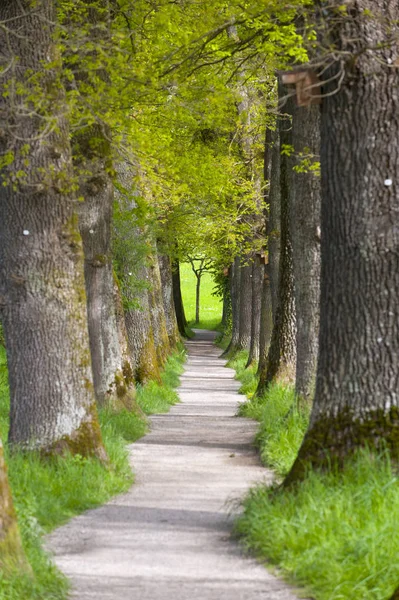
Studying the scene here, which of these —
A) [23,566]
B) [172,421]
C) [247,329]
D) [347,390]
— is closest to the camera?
[23,566]

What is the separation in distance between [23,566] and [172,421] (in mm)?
13235

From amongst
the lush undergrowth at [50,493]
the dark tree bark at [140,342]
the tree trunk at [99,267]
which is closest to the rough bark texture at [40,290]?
the lush undergrowth at [50,493]

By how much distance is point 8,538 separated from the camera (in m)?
7.34

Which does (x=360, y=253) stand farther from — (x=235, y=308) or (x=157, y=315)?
(x=235, y=308)

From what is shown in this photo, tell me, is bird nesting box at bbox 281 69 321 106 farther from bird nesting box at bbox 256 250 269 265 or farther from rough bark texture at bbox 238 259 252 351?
rough bark texture at bbox 238 259 252 351

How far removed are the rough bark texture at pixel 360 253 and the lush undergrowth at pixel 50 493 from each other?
2278 mm

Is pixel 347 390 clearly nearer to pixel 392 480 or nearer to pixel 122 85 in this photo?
pixel 392 480

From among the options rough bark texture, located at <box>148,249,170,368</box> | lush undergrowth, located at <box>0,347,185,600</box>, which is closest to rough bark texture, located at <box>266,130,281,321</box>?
rough bark texture, located at <box>148,249,170,368</box>

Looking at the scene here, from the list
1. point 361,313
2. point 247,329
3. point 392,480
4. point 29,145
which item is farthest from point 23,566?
point 247,329

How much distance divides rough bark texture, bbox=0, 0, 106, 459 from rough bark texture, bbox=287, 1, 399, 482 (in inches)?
145

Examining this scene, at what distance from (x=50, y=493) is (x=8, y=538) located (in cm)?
356

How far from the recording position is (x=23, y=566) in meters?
7.30

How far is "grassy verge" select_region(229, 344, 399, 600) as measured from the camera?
7066 mm

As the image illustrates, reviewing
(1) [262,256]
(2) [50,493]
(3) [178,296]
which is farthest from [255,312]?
(3) [178,296]
